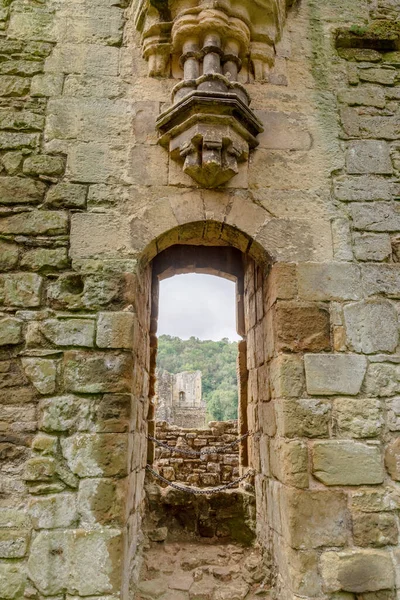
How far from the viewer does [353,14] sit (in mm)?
3312

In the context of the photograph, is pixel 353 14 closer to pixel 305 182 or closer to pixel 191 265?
pixel 305 182

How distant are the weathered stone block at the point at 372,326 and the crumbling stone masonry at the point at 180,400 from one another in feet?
44.8

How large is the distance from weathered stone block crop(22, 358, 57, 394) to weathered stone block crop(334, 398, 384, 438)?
1.61 m

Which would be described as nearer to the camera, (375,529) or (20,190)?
(375,529)

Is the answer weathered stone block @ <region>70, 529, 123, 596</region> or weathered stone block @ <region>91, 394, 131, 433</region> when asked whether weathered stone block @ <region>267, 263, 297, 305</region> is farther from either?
weathered stone block @ <region>70, 529, 123, 596</region>

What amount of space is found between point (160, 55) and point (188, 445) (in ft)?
14.4

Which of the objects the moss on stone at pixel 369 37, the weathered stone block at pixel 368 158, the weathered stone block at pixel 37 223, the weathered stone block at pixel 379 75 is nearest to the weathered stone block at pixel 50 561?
the weathered stone block at pixel 37 223

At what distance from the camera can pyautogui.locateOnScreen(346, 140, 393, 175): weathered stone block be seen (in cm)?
289

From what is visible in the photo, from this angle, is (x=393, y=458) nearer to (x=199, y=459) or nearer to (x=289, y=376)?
(x=289, y=376)

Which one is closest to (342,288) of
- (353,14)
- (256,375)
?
(256,375)

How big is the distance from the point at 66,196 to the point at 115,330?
92cm

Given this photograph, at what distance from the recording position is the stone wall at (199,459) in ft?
16.5

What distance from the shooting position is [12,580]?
7.09 feet

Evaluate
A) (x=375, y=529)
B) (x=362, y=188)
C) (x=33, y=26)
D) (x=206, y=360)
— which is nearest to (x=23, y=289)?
(x=33, y=26)
